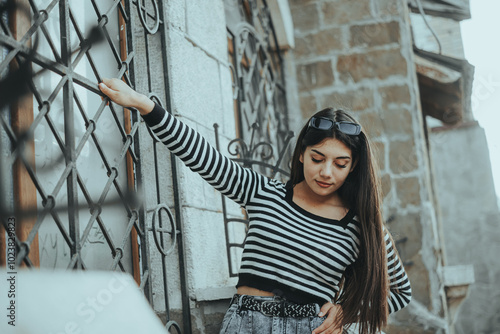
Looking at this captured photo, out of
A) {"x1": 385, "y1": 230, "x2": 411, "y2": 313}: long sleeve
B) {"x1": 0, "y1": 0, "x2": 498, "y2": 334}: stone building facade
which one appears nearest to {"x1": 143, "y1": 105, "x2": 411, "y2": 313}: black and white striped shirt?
{"x1": 385, "y1": 230, "x2": 411, "y2": 313}: long sleeve

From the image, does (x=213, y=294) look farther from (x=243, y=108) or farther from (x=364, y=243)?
(x=243, y=108)

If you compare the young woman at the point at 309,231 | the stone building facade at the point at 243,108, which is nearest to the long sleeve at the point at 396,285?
the young woman at the point at 309,231

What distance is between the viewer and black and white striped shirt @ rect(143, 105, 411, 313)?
191 cm

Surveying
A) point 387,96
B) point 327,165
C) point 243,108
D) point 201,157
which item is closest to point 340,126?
point 327,165

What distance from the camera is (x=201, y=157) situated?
1.94m

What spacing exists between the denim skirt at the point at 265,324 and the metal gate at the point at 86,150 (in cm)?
44

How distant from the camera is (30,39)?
1.80m

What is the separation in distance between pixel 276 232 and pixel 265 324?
1.03 feet

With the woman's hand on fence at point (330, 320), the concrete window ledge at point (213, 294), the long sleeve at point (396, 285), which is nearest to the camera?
the woman's hand on fence at point (330, 320)

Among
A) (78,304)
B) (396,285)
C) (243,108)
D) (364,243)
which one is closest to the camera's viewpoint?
(78,304)

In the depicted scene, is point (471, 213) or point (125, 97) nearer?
Answer: point (125, 97)

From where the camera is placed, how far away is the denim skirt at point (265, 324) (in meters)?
1.88

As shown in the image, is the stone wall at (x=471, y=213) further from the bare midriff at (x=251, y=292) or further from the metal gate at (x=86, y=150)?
the bare midriff at (x=251, y=292)

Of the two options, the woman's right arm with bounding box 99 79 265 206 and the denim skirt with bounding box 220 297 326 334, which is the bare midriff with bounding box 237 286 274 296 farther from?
the woman's right arm with bounding box 99 79 265 206
